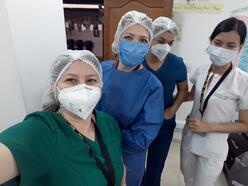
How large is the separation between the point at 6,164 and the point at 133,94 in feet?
2.39

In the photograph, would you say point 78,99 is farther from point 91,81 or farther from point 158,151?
point 158,151

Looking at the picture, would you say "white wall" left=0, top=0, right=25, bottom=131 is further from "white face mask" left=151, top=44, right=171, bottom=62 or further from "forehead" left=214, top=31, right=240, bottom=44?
"forehead" left=214, top=31, right=240, bottom=44

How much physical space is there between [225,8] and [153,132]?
1872mm

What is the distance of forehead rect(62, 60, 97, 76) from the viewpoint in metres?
0.92

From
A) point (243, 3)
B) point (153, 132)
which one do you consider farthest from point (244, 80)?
point (243, 3)

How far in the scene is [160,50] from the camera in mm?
1549

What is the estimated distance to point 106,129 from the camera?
1.04 meters

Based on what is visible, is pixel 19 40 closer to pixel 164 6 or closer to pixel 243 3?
pixel 164 6

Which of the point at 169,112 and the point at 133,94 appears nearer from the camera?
the point at 133,94

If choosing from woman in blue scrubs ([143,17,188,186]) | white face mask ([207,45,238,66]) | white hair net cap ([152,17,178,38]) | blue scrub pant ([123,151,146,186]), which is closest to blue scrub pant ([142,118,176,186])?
woman in blue scrubs ([143,17,188,186])

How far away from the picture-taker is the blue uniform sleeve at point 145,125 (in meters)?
1.20

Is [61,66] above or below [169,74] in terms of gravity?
above

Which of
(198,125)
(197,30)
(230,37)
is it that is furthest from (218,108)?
(197,30)

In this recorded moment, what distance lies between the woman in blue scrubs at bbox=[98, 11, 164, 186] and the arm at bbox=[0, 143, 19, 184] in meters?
0.63
